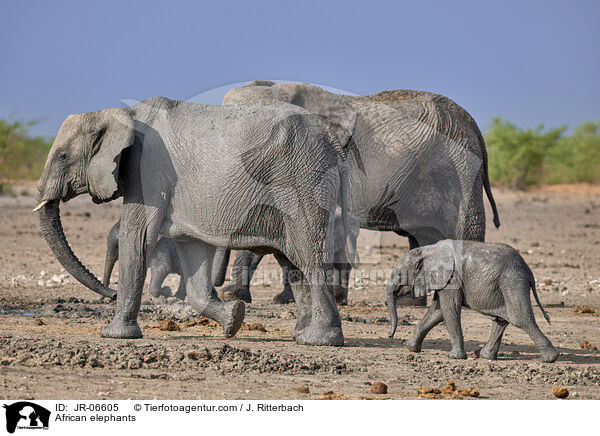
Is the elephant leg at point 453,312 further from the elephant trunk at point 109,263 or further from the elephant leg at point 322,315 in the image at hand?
the elephant trunk at point 109,263

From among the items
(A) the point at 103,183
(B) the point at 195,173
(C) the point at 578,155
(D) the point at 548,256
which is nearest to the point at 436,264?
(B) the point at 195,173

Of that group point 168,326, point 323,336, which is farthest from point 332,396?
point 168,326

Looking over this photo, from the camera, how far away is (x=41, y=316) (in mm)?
9430

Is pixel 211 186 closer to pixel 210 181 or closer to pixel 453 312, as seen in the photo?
pixel 210 181

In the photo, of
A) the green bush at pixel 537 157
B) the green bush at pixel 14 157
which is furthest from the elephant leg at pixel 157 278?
the green bush at pixel 537 157

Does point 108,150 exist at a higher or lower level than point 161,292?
higher

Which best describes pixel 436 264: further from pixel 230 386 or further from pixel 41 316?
pixel 41 316

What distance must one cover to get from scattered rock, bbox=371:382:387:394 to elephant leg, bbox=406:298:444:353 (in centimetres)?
152

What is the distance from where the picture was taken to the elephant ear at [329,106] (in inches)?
412

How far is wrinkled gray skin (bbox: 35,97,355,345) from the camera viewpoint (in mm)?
7785

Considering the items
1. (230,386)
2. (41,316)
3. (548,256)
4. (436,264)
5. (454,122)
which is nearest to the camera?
(230,386)

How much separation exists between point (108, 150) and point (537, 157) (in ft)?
135

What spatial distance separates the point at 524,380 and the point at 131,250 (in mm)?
3258

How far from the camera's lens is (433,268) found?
755 centimetres
